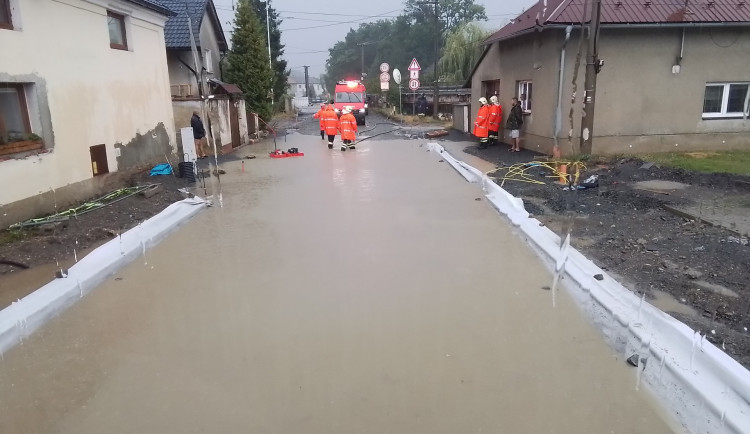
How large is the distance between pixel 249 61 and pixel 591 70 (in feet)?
58.2

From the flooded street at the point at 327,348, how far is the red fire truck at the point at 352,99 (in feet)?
80.6

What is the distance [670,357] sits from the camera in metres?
3.53

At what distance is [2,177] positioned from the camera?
7.18 m

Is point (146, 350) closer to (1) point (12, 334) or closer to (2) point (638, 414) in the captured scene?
(1) point (12, 334)

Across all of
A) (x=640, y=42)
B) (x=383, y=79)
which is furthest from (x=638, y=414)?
(x=383, y=79)

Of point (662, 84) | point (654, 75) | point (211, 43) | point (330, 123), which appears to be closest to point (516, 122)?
point (654, 75)

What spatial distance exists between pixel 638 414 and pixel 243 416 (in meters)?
2.40

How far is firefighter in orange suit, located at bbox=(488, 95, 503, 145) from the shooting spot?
54.9 feet

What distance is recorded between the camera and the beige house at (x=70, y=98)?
7.54 metres

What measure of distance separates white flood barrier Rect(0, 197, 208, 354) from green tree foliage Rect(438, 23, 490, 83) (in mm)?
35695

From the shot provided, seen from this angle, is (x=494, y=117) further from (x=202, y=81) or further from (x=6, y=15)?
(x=6, y=15)

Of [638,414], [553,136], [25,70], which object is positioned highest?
[25,70]

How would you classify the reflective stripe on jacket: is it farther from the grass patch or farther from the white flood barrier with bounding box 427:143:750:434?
the white flood barrier with bounding box 427:143:750:434

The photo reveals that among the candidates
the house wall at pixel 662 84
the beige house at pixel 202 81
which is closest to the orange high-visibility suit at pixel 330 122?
the beige house at pixel 202 81
